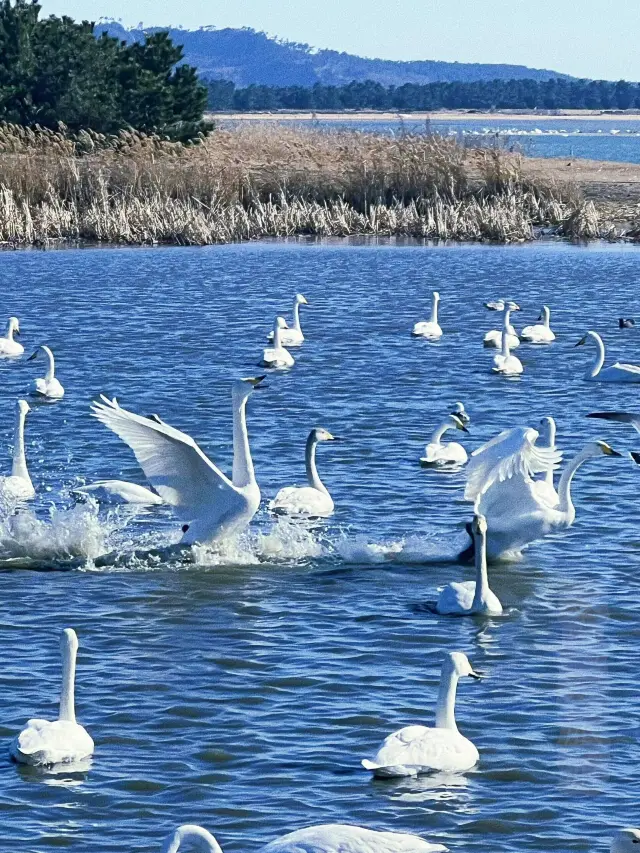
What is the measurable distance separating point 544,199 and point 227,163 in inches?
274

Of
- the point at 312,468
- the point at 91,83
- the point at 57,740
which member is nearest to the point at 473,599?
the point at 312,468

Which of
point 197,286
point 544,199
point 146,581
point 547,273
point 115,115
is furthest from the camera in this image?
point 115,115

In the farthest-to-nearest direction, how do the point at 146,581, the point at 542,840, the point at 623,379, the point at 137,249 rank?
the point at 137,249 < the point at 623,379 < the point at 146,581 < the point at 542,840

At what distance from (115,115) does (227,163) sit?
9806mm

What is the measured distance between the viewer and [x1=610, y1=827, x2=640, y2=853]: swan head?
6992 millimetres

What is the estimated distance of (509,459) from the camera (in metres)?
12.1

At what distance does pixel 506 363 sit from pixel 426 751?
13.3 meters

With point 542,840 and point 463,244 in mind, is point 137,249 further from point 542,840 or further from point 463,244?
point 542,840

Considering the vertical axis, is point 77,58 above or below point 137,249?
above

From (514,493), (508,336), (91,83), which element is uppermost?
(91,83)

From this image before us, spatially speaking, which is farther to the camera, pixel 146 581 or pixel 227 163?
pixel 227 163

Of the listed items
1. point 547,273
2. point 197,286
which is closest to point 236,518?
point 197,286

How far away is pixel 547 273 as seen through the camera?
3231cm

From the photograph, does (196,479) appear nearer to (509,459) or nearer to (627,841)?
(509,459)
